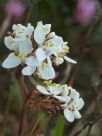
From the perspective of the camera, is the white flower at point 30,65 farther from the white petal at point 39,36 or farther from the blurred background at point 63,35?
the blurred background at point 63,35

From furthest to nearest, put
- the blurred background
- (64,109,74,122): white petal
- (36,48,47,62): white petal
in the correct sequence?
the blurred background
(64,109,74,122): white petal
(36,48,47,62): white petal

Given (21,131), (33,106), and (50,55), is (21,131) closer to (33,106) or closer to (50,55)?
(33,106)

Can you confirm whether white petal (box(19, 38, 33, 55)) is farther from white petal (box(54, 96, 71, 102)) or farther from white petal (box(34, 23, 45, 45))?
white petal (box(54, 96, 71, 102))

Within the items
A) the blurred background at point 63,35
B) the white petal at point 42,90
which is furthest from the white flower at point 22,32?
the blurred background at point 63,35

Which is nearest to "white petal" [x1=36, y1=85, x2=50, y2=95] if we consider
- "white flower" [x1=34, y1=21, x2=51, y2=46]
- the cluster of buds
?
the cluster of buds

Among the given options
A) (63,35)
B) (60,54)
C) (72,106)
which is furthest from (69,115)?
(63,35)

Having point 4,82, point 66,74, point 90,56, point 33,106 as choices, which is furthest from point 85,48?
point 90,56

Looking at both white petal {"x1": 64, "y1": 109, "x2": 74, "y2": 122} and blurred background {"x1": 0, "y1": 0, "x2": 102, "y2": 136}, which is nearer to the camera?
white petal {"x1": 64, "y1": 109, "x2": 74, "y2": 122}
